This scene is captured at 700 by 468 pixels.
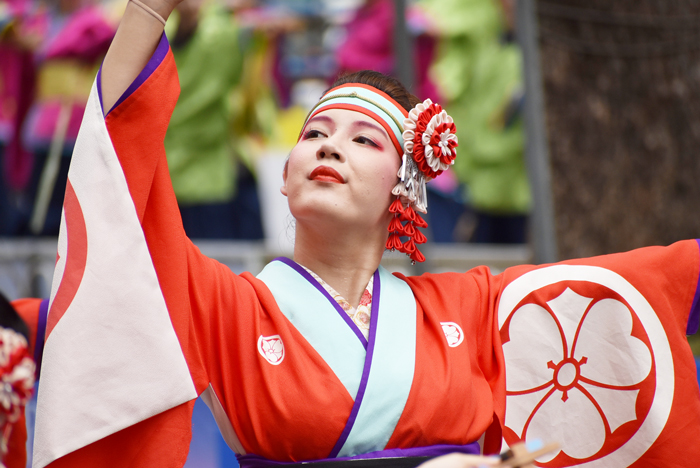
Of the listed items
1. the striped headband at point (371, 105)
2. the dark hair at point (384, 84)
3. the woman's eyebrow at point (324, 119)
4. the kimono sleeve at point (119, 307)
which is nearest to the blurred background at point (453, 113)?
the dark hair at point (384, 84)

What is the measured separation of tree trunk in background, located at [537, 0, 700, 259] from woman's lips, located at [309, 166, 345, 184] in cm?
190

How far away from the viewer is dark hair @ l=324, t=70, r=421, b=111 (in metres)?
1.95

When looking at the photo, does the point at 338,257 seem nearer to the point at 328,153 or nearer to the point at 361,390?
the point at 328,153

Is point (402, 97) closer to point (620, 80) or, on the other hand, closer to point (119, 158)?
point (119, 158)

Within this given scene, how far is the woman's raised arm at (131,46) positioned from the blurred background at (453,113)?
175 centimetres

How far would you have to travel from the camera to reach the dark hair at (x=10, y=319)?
74.0 inches

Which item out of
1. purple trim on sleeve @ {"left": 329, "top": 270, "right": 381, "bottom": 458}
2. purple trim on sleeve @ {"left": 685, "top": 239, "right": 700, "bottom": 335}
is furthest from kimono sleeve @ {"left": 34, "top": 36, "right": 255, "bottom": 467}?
purple trim on sleeve @ {"left": 685, "top": 239, "right": 700, "bottom": 335}

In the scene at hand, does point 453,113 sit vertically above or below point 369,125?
above

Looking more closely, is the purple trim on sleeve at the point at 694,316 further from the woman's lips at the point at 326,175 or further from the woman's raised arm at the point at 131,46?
the woman's raised arm at the point at 131,46

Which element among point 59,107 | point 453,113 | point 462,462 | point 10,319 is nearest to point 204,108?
point 59,107

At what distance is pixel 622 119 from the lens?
3.73 metres

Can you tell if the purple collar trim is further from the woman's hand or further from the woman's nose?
the woman's hand

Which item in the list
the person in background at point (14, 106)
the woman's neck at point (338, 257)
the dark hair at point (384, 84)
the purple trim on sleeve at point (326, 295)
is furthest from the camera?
the person in background at point (14, 106)

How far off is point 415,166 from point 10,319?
3.47ft
